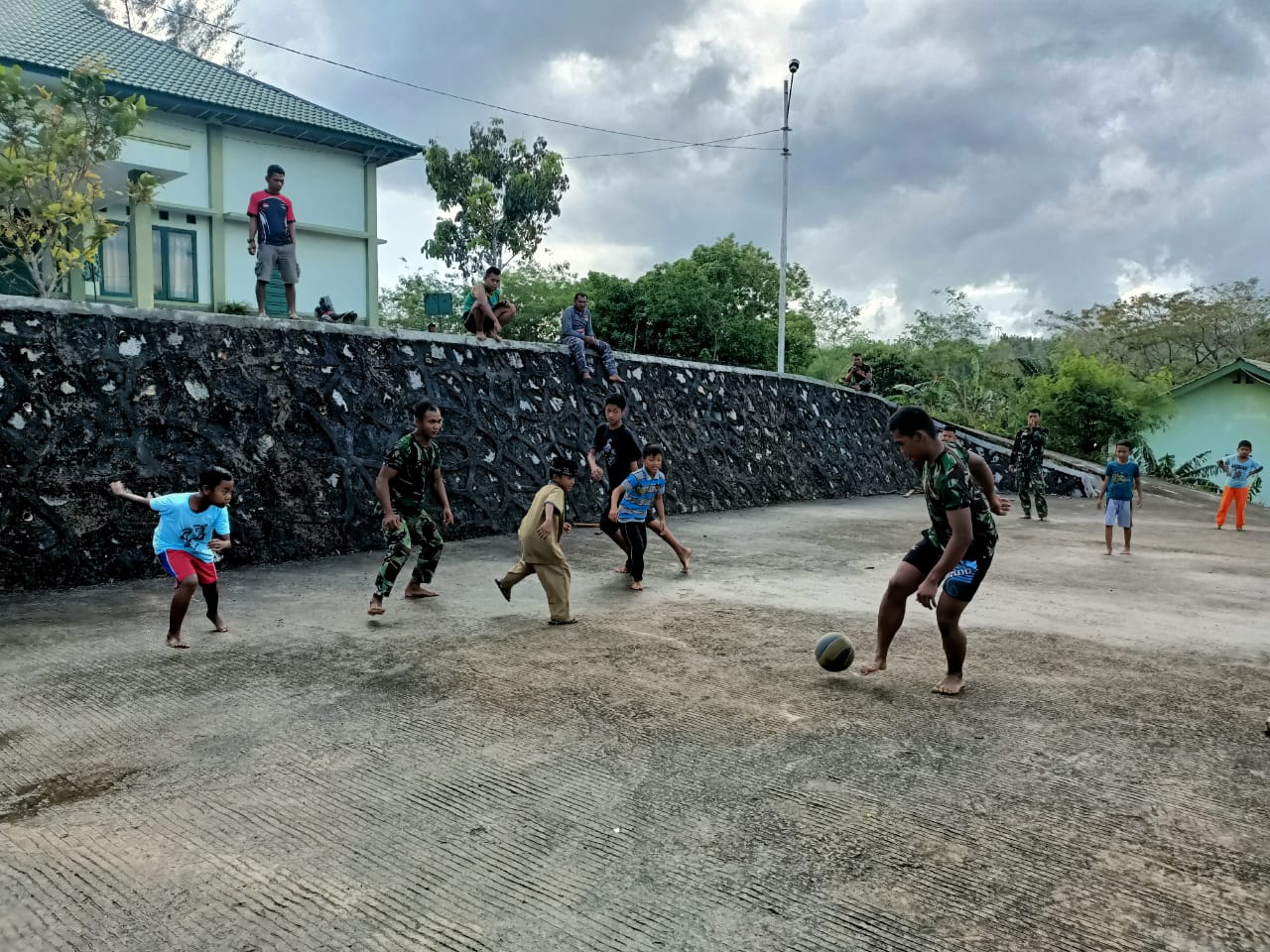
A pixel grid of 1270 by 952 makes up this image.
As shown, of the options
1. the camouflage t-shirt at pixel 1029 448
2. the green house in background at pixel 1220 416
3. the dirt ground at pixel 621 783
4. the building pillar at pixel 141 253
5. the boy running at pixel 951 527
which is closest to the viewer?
the dirt ground at pixel 621 783

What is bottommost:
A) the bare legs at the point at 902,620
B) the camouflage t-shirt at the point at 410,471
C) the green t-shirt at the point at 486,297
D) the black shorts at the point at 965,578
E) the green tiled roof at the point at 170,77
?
the bare legs at the point at 902,620

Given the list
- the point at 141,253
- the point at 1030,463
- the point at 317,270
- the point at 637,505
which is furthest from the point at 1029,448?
the point at 141,253

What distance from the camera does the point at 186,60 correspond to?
21688mm

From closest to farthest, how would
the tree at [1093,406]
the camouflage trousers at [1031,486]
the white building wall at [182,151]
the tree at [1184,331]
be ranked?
the camouflage trousers at [1031,486] → the white building wall at [182,151] → the tree at [1093,406] → the tree at [1184,331]

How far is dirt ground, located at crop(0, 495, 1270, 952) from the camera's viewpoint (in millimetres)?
2613

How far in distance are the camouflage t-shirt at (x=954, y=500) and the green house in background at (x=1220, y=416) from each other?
922 inches

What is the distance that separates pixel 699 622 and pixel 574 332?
7.51 m

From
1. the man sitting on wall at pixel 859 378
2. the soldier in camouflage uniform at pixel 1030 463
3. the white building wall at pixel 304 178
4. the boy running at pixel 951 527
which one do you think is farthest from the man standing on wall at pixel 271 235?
the man sitting on wall at pixel 859 378

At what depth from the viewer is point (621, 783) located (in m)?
3.55

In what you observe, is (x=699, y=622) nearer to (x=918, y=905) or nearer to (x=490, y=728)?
(x=490, y=728)

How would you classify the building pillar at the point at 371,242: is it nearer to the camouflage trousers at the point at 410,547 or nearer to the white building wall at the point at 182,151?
the white building wall at the point at 182,151

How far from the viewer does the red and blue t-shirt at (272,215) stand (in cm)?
1043

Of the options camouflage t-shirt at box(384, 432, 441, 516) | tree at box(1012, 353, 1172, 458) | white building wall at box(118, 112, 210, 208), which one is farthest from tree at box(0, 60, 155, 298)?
tree at box(1012, 353, 1172, 458)

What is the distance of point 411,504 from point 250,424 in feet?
9.41
